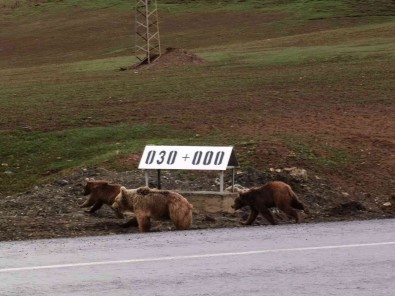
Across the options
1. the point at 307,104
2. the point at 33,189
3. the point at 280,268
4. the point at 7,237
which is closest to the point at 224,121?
the point at 307,104

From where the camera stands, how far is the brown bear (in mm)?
15391

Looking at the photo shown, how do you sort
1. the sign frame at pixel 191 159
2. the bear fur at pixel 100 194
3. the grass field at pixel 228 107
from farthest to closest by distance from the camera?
the grass field at pixel 228 107, the bear fur at pixel 100 194, the sign frame at pixel 191 159

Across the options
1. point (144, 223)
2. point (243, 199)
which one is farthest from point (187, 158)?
point (144, 223)

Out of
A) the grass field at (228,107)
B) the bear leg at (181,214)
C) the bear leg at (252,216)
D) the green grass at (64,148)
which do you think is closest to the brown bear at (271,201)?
the bear leg at (252,216)

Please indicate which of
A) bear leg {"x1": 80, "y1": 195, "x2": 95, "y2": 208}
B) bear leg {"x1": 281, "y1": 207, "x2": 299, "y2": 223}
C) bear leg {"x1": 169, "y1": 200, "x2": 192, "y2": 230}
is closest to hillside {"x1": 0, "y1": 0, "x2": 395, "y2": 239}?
bear leg {"x1": 281, "y1": 207, "x2": 299, "y2": 223}

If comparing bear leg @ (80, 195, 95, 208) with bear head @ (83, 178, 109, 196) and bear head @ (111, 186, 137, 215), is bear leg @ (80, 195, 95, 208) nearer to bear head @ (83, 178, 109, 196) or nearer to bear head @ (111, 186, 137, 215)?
bear head @ (83, 178, 109, 196)

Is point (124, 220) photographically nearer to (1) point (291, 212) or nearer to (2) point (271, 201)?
(2) point (271, 201)

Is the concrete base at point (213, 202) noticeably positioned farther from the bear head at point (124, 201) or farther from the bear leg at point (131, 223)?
the bear leg at point (131, 223)

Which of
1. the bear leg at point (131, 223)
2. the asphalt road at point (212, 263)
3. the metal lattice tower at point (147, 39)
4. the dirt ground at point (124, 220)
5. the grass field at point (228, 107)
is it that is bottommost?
the metal lattice tower at point (147, 39)

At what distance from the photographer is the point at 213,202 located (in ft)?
54.9

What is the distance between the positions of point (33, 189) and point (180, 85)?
1300 centimetres

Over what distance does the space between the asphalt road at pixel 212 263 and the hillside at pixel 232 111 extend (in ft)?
10.7

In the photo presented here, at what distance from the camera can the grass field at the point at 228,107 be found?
20.9m

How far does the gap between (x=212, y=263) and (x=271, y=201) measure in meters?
4.13
